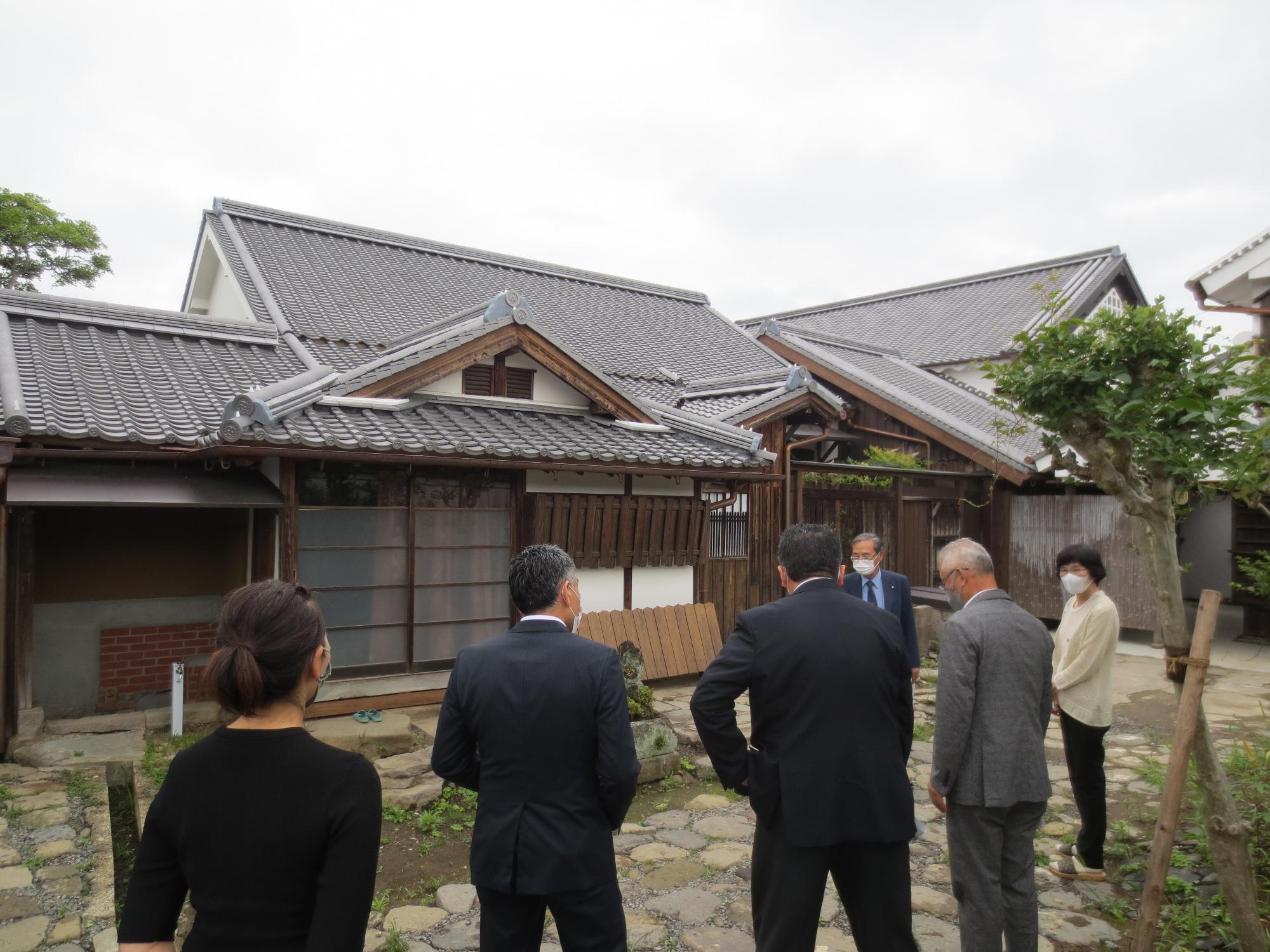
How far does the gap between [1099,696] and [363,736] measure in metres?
6.09

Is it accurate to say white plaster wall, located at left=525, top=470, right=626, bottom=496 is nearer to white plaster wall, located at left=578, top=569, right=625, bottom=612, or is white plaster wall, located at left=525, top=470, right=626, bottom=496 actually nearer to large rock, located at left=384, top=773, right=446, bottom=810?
white plaster wall, located at left=578, top=569, right=625, bottom=612

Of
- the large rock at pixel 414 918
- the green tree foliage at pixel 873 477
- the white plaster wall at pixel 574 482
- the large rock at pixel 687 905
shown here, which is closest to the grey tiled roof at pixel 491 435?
the white plaster wall at pixel 574 482

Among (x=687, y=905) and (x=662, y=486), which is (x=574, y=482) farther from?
(x=687, y=905)

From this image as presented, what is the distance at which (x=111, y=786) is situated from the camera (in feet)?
24.0

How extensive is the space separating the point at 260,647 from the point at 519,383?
8.71 m

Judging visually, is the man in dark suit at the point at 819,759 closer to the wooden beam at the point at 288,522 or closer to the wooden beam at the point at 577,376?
the wooden beam at the point at 288,522

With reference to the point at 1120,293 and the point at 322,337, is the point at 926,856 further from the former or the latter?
the point at 1120,293

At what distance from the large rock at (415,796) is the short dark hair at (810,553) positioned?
4371 mm

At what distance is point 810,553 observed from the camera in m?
3.66

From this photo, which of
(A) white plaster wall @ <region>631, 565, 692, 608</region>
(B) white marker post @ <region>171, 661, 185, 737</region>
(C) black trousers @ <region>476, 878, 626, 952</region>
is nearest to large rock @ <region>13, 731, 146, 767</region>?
(B) white marker post @ <region>171, 661, 185, 737</region>

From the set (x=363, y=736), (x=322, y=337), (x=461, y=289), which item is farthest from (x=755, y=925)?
(x=461, y=289)

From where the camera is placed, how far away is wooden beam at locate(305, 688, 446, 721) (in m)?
8.45

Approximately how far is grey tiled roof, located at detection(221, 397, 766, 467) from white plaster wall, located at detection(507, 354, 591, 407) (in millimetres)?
164

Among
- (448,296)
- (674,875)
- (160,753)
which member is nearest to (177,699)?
(160,753)
